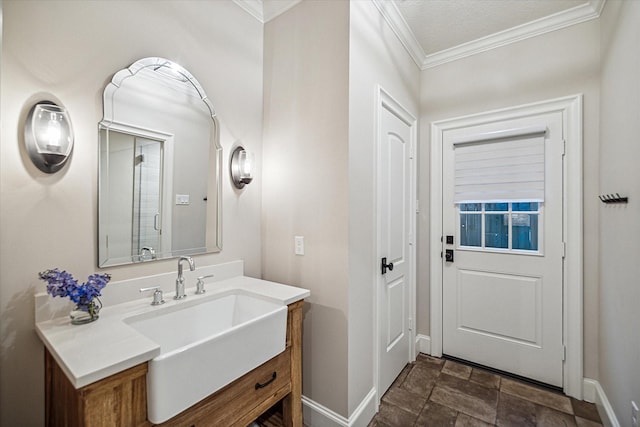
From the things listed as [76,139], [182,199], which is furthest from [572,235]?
[76,139]

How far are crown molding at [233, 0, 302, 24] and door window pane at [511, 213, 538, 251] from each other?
2.35 metres

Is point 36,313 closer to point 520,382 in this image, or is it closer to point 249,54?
point 249,54

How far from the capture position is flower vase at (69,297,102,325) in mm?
1090

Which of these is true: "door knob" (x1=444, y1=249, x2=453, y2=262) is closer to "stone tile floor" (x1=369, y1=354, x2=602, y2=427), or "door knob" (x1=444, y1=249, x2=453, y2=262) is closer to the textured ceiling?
"stone tile floor" (x1=369, y1=354, x2=602, y2=427)

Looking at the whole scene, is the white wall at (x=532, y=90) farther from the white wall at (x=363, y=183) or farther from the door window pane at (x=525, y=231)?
the white wall at (x=363, y=183)

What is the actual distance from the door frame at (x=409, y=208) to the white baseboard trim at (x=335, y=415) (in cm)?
11

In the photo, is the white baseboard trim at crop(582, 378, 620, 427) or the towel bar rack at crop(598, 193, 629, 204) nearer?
the towel bar rack at crop(598, 193, 629, 204)

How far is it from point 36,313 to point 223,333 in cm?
74

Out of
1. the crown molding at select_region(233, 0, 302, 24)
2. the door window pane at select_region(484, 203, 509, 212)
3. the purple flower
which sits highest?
A: the crown molding at select_region(233, 0, 302, 24)

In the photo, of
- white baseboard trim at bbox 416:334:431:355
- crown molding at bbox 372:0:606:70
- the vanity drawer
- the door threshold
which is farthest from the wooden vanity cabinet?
crown molding at bbox 372:0:606:70

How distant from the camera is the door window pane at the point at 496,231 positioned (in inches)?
92.8

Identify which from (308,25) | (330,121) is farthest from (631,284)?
(308,25)

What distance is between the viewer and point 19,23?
1.08 meters

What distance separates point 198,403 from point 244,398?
0.23m
